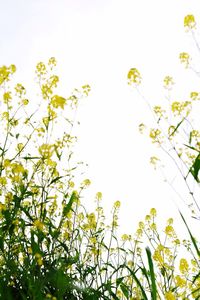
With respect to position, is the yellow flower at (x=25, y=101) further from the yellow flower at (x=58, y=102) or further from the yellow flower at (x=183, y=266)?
the yellow flower at (x=183, y=266)

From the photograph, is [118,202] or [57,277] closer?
[57,277]

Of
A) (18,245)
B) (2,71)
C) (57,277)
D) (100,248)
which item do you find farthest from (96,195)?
(57,277)

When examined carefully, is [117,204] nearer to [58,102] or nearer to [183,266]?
[183,266]

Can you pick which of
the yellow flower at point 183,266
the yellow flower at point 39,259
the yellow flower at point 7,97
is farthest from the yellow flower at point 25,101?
the yellow flower at point 183,266

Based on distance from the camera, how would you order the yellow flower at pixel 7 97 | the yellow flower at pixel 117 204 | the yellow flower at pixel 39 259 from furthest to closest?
the yellow flower at pixel 117 204 < the yellow flower at pixel 7 97 < the yellow flower at pixel 39 259

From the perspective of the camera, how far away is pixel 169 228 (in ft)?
12.2

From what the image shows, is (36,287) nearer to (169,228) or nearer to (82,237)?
(82,237)

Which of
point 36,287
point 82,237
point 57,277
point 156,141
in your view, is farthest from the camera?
point 82,237

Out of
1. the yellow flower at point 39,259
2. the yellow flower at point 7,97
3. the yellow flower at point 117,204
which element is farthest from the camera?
the yellow flower at point 117,204

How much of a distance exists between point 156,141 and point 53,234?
1.34 metres

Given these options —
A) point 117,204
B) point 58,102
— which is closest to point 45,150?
point 58,102

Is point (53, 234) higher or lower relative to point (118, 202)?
lower

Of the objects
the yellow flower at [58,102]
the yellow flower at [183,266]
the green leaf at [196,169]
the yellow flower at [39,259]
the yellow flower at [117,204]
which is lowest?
the yellow flower at [183,266]

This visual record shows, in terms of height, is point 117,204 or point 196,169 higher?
point 117,204
